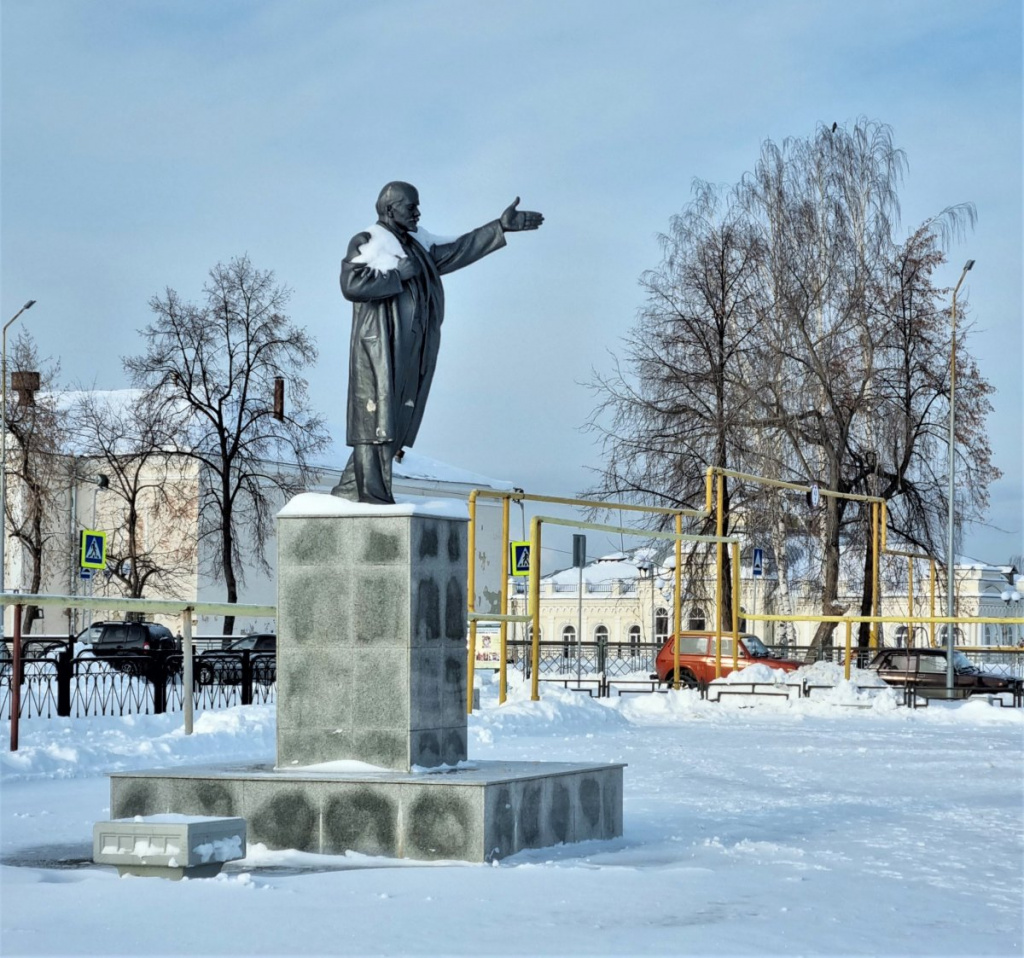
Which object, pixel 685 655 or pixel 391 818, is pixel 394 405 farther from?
pixel 685 655

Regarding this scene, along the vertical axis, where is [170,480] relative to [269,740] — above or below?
above

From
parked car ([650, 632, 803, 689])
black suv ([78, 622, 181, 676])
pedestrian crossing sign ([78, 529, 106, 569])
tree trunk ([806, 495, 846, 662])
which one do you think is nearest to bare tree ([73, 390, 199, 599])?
black suv ([78, 622, 181, 676])

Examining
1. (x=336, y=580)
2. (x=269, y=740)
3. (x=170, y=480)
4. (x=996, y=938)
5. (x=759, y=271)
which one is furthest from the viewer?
(x=170, y=480)

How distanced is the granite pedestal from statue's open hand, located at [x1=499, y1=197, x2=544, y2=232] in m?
1.88

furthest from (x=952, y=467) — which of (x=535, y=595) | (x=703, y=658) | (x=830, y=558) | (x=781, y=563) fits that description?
(x=535, y=595)

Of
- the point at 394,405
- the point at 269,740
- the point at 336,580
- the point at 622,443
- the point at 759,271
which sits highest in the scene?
the point at 759,271

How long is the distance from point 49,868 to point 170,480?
53.1 meters

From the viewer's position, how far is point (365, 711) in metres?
9.01

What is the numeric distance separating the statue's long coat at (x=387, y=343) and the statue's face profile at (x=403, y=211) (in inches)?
3.6

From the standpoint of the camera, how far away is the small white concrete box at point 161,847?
704 centimetres

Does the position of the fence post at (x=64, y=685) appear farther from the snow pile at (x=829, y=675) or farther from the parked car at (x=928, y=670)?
the parked car at (x=928, y=670)

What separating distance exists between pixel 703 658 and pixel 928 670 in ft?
15.6

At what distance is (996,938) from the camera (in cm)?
643

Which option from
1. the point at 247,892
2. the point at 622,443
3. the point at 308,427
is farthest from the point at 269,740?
the point at 308,427
